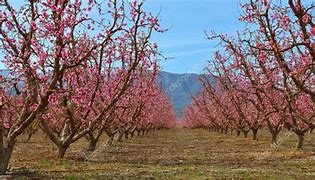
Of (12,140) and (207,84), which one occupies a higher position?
(207,84)

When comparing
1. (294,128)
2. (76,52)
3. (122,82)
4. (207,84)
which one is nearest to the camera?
(76,52)

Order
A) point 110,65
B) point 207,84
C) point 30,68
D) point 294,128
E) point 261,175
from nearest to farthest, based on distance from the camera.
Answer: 1. point 30,68
2. point 261,175
3. point 110,65
4. point 294,128
5. point 207,84

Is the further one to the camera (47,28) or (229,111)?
(229,111)

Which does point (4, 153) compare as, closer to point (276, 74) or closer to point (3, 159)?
point (3, 159)

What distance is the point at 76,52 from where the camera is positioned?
20047 mm

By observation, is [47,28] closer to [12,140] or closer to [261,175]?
[12,140]

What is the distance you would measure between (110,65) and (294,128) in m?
13.4

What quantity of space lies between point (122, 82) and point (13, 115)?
A: 8274 millimetres

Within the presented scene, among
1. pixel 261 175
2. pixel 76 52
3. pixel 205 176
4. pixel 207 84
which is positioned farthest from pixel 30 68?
pixel 207 84

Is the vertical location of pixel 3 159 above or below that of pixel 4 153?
below

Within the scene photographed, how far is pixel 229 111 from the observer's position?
58.6 m

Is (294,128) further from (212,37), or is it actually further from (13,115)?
(13,115)

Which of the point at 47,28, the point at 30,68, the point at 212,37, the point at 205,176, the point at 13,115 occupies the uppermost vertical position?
the point at 212,37

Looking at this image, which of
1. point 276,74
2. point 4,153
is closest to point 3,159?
point 4,153
